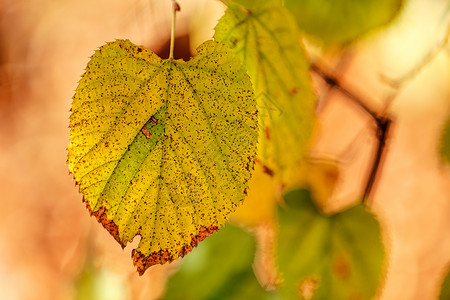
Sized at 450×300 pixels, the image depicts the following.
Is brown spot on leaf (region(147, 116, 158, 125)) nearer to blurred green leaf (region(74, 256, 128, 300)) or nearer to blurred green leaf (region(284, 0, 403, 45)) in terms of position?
blurred green leaf (region(284, 0, 403, 45))

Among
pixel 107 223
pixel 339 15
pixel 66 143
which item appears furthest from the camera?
pixel 66 143

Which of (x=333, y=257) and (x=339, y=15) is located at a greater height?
(x=339, y=15)

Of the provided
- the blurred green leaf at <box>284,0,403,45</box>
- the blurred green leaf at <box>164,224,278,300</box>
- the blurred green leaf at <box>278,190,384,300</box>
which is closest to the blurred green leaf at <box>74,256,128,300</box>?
the blurred green leaf at <box>164,224,278,300</box>

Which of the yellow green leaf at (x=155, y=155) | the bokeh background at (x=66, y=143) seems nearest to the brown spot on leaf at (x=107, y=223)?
the yellow green leaf at (x=155, y=155)

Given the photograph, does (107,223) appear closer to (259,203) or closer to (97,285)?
(259,203)

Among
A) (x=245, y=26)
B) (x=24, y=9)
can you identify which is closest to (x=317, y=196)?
(x=245, y=26)

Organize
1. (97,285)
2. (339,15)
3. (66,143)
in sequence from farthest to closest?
(66,143) < (97,285) < (339,15)

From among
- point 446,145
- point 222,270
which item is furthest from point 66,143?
point 446,145

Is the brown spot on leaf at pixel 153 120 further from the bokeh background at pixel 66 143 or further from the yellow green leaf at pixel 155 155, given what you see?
the bokeh background at pixel 66 143

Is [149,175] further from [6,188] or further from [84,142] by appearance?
[6,188]
